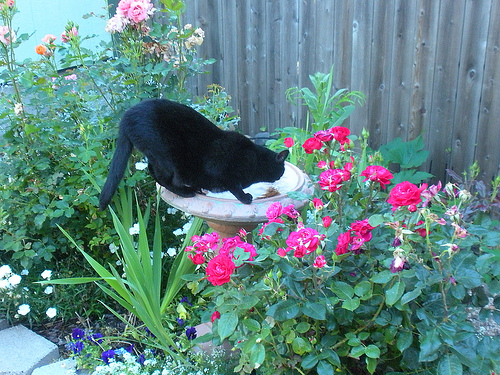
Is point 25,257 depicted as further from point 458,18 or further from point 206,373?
point 458,18

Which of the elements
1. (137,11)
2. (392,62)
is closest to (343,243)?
(137,11)

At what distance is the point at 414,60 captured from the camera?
310 centimetres

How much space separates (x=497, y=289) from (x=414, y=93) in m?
2.07

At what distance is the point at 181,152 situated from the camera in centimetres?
212

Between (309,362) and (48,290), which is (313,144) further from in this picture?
(48,290)

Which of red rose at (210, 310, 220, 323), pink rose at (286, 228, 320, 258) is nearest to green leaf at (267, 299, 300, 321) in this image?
pink rose at (286, 228, 320, 258)

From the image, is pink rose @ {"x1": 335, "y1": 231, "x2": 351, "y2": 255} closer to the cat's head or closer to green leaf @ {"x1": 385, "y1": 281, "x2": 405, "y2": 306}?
green leaf @ {"x1": 385, "y1": 281, "x2": 405, "y2": 306}

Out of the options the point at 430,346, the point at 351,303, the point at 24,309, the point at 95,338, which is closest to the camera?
the point at 430,346

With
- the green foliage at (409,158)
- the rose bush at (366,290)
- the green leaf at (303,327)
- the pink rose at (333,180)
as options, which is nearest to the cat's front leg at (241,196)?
the rose bush at (366,290)

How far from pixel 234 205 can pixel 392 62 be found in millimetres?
1837

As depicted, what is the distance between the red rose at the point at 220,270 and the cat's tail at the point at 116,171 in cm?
92

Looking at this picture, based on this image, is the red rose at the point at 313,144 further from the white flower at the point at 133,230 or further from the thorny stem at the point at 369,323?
the white flower at the point at 133,230

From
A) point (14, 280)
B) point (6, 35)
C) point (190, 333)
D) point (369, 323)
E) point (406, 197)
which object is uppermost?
point (6, 35)

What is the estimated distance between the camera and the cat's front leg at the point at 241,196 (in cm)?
202
